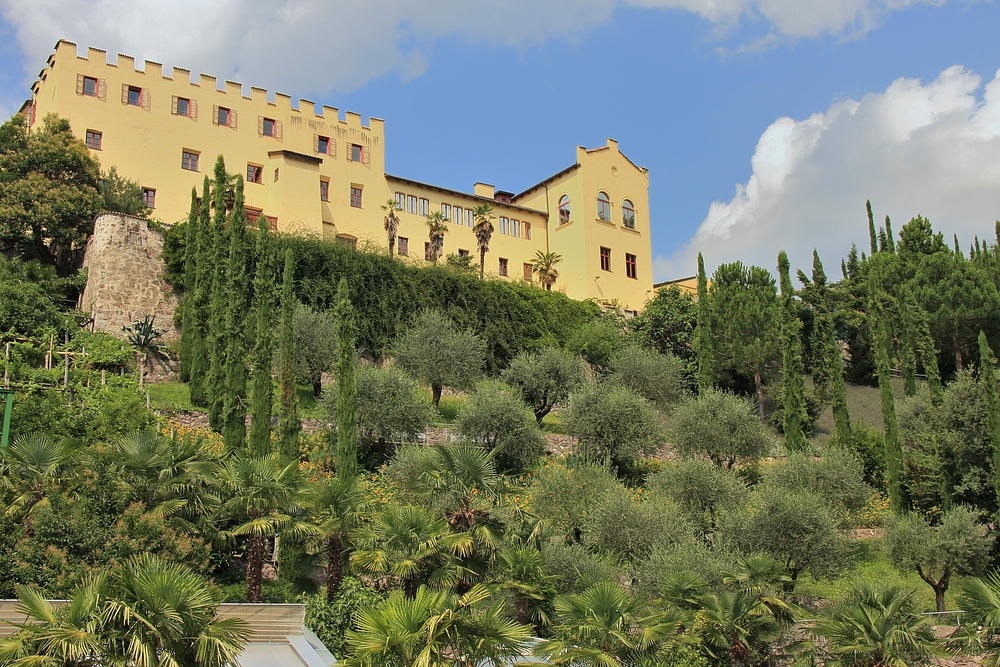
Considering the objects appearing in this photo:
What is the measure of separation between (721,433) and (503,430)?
7.12 metres

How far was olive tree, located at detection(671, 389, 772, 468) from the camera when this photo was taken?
1067 inches

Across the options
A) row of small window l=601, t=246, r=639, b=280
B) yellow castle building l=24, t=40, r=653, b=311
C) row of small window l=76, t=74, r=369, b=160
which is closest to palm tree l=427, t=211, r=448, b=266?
yellow castle building l=24, t=40, r=653, b=311

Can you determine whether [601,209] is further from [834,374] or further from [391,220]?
[834,374]

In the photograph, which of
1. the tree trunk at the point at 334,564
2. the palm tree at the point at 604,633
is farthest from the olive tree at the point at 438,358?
the palm tree at the point at 604,633

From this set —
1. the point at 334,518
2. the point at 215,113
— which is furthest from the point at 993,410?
the point at 215,113

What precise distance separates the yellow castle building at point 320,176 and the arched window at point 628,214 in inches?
2.8

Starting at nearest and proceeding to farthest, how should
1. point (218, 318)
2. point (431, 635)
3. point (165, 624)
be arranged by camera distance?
point (165, 624) < point (431, 635) < point (218, 318)

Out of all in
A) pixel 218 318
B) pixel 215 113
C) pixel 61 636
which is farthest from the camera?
pixel 215 113

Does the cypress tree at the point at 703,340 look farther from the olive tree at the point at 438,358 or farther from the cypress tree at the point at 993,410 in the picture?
the cypress tree at the point at 993,410

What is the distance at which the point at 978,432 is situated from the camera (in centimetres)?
2262

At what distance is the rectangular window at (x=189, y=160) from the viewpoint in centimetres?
3756

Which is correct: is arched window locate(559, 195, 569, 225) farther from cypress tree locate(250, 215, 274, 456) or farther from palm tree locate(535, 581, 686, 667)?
palm tree locate(535, 581, 686, 667)

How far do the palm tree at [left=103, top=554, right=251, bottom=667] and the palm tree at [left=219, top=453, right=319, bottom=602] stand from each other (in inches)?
168

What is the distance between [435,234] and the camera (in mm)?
42719
